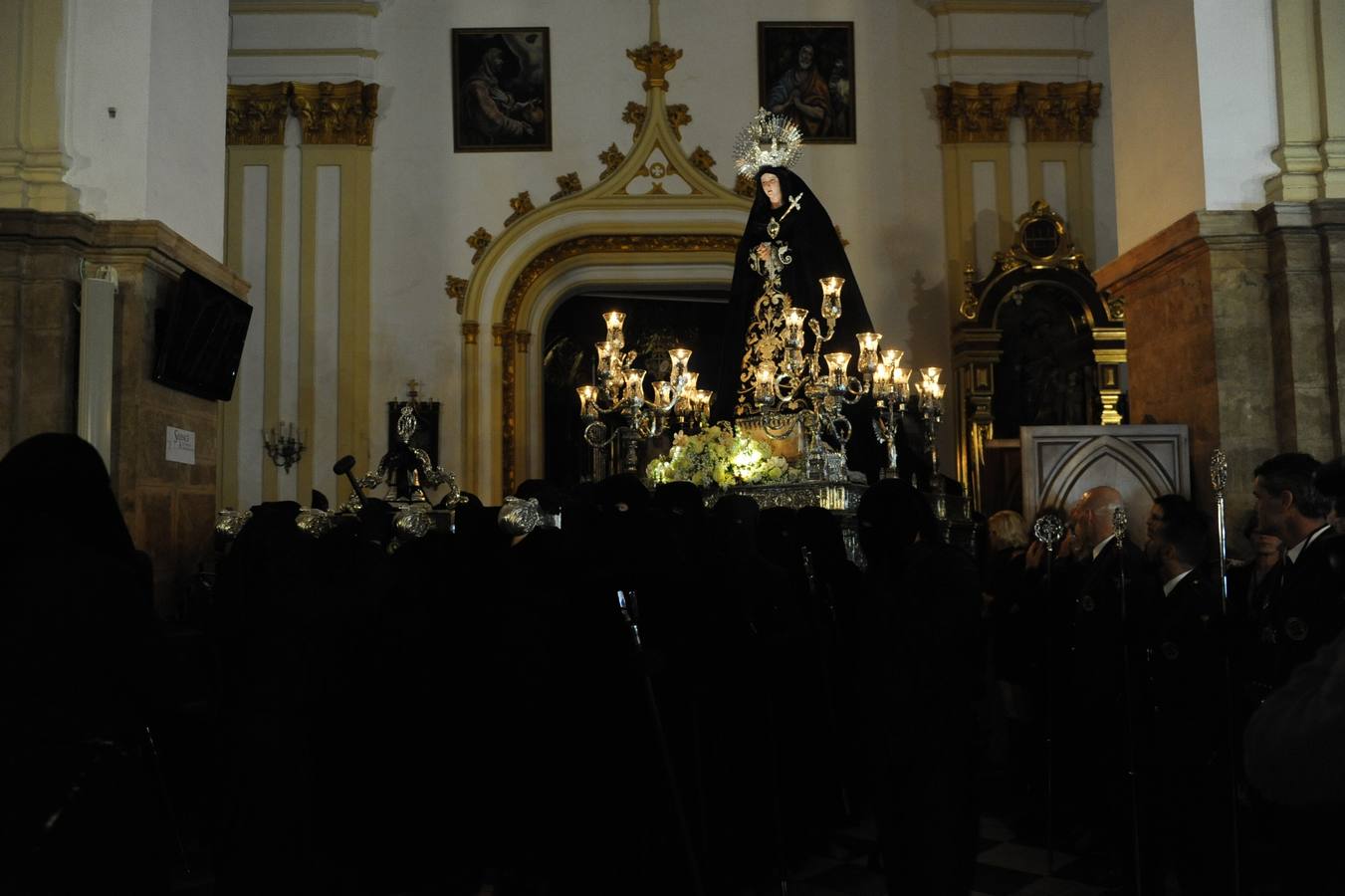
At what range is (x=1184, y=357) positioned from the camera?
786cm

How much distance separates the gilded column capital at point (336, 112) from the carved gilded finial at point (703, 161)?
3995mm

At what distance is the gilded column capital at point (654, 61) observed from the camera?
1417cm

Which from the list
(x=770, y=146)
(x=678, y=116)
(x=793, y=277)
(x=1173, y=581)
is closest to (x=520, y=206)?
(x=678, y=116)

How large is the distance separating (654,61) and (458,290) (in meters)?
3.75

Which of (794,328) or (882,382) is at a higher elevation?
(794,328)

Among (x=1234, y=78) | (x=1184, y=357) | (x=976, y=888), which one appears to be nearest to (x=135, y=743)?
(x=976, y=888)

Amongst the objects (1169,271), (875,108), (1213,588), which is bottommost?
(1213,588)

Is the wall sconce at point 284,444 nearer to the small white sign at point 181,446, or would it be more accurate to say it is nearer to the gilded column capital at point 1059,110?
the small white sign at point 181,446

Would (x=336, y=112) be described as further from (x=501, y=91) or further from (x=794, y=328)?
(x=794, y=328)

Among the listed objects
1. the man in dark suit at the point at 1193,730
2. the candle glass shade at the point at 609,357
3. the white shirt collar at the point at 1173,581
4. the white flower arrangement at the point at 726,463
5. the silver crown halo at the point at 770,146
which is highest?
the silver crown halo at the point at 770,146

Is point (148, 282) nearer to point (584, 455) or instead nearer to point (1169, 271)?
point (1169, 271)

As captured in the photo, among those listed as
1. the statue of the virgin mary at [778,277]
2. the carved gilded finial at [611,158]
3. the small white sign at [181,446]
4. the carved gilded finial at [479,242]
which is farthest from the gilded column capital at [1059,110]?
the small white sign at [181,446]

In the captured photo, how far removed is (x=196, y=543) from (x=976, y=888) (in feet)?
17.9

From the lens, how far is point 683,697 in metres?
4.58
